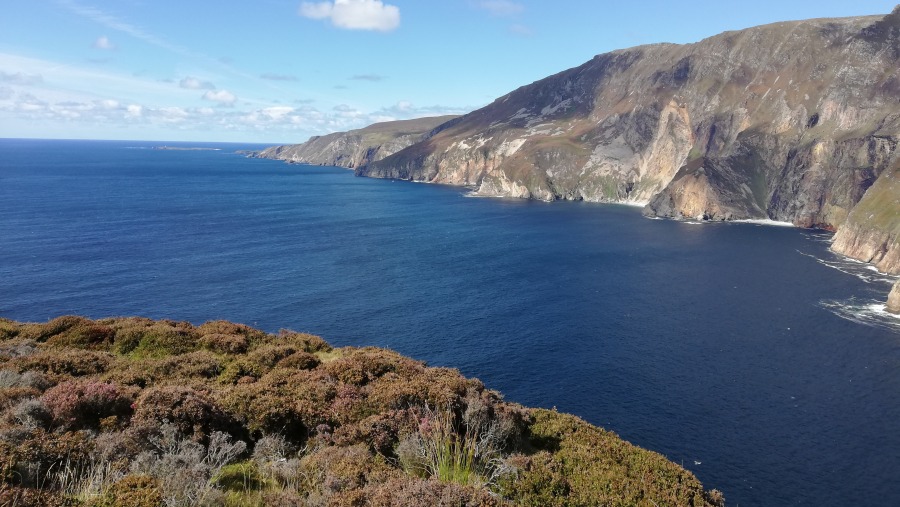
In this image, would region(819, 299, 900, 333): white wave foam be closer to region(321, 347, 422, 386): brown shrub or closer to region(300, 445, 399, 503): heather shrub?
region(321, 347, 422, 386): brown shrub

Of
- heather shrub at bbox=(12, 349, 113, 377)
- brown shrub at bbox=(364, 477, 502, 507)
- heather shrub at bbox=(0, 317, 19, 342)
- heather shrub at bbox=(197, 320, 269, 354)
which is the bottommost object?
heather shrub at bbox=(0, 317, 19, 342)

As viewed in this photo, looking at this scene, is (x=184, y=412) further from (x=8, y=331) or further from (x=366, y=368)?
(x=8, y=331)

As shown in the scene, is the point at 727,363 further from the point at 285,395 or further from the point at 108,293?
the point at 108,293

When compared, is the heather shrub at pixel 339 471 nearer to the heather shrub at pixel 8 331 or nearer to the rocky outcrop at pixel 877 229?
the heather shrub at pixel 8 331

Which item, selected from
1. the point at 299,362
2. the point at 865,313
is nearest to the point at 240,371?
the point at 299,362

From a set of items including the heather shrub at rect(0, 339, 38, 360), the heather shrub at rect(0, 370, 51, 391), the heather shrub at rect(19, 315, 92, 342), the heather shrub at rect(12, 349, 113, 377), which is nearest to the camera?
the heather shrub at rect(0, 370, 51, 391)

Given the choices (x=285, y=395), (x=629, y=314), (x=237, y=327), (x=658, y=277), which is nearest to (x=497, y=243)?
(x=658, y=277)

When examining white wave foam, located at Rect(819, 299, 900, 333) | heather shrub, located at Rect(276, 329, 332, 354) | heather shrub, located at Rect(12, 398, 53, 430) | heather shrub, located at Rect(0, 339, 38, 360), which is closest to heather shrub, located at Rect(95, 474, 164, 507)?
heather shrub, located at Rect(12, 398, 53, 430)

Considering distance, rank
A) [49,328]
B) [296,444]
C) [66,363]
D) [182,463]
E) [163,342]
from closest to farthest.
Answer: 1. [182,463]
2. [296,444]
3. [66,363]
4. [163,342]
5. [49,328]
